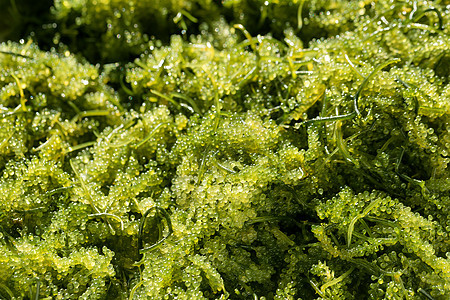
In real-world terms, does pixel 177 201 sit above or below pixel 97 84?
below

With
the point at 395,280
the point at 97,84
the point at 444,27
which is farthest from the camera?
the point at 97,84

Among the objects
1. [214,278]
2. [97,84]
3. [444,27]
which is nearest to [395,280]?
[214,278]

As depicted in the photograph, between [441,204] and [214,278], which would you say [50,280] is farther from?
[441,204]

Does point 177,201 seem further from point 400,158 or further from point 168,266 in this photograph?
point 400,158

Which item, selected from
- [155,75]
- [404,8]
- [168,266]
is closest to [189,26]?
[155,75]

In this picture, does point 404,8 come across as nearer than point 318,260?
No

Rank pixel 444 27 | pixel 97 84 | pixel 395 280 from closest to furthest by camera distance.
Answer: pixel 395 280 < pixel 444 27 < pixel 97 84
